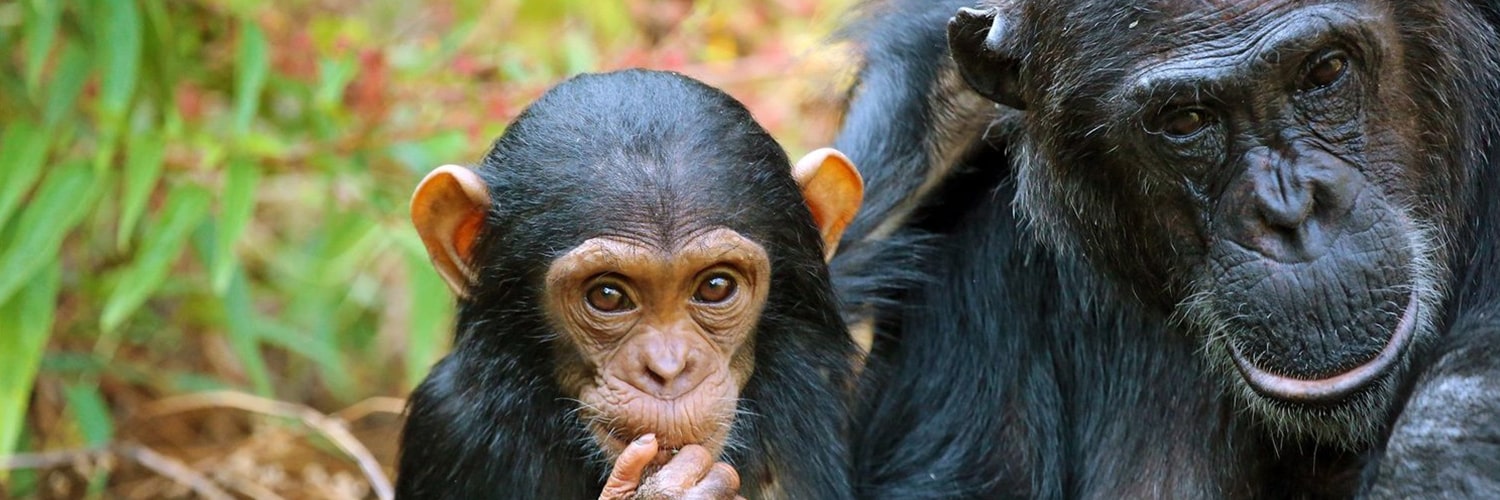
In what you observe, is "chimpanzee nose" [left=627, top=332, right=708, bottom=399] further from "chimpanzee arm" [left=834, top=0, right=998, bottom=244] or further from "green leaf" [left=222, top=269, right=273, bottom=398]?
"green leaf" [left=222, top=269, right=273, bottom=398]

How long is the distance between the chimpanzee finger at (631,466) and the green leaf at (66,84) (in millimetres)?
2687

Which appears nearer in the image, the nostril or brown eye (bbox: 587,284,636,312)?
the nostril

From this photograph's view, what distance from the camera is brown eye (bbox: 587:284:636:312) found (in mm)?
4305

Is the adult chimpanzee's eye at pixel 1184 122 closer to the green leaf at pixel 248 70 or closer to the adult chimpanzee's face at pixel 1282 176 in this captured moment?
the adult chimpanzee's face at pixel 1282 176

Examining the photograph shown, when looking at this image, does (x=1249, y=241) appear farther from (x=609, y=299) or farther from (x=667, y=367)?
(x=609, y=299)

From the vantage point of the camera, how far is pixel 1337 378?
353 centimetres

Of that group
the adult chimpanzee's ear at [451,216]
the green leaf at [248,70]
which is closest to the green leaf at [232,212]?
the green leaf at [248,70]

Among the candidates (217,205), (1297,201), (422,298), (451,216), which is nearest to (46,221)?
(217,205)

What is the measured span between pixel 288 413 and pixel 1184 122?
356cm

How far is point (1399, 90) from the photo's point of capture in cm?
356

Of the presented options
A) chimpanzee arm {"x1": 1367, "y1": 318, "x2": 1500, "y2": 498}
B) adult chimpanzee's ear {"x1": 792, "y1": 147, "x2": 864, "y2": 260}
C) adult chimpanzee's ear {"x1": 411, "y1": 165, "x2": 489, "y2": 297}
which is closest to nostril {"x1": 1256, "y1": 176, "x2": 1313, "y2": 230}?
chimpanzee arm {"x1": 1367, "y1": 318, "x2": 1500, "y2": 498}

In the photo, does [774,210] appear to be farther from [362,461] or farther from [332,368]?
[332,368]

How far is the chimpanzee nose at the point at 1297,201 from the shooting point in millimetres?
3428

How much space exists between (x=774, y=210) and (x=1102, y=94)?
991 millimetres
